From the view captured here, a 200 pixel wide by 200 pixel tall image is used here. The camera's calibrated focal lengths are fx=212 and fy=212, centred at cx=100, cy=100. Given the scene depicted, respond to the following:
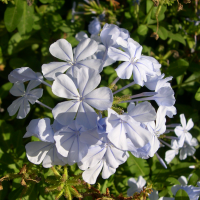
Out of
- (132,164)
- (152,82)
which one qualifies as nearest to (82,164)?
(152,82)

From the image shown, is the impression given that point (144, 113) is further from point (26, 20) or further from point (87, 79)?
point (26, 20)

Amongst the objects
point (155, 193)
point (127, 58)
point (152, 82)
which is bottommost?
point (155, 193)

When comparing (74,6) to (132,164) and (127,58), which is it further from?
(132,164)

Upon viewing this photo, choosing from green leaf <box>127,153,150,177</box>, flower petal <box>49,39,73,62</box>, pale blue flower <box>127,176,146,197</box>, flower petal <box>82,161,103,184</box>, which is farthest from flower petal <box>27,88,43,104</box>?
pale blue flower <box>127,176,146,197</box>

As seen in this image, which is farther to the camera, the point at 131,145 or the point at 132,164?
the point at 132,164

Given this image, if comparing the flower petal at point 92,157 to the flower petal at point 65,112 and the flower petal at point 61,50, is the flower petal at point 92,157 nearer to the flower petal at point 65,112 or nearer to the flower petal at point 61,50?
the flower petal at point 65,112

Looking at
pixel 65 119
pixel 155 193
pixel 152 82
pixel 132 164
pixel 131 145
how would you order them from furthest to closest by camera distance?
pixel 132 164 < pixel 155 193 < pixel 152 82 < pixel 131 145 < pixel 65 119

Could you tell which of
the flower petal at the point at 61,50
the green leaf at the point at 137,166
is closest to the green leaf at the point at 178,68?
the green leaf at the point at 137,166

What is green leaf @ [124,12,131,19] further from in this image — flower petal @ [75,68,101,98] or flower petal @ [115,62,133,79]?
flower petal @ [75,68,101,98]
